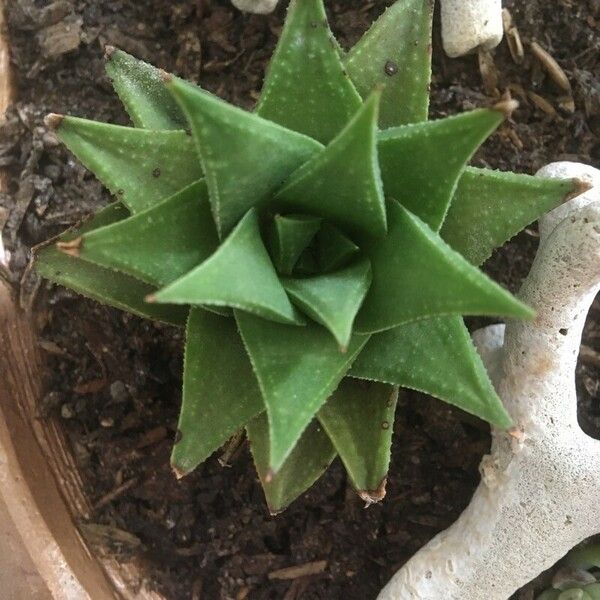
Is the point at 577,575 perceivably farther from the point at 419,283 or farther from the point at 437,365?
the point at 419,283

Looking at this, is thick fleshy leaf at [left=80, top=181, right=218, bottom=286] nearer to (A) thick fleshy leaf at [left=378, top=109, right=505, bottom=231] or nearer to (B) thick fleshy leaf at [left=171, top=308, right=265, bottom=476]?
(B) thick fleshy leaf at [left=171, top=308, right=265, bottom=476]

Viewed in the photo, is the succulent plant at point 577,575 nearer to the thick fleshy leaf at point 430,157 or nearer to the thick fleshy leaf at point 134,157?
the thick fleshy leaf at point 430,157

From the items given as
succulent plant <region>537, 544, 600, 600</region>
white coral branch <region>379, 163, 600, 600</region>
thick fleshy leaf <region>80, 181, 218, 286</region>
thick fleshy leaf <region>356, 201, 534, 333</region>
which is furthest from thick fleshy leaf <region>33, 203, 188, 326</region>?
succulent plant <region>537, 544, 600, 600</region>

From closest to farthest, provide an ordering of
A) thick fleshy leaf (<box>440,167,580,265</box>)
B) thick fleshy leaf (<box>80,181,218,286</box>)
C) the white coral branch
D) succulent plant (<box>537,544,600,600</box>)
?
thick fleshy leaf (<box>80,181,218,286</box>) → thick fleshy leaf (<box>440,167,580,265</box>) → the white coral branch → succulent plant (<box>537,544,600,600</box>)

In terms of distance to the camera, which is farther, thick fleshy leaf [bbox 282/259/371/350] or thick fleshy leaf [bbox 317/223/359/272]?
thick fleshy leaf [bbox 317/223/359/272]

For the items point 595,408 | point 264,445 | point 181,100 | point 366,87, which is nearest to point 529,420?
point 595,408

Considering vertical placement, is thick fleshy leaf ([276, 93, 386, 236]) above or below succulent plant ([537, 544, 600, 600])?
above

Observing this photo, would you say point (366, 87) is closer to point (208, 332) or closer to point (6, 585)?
point (208, 332)
